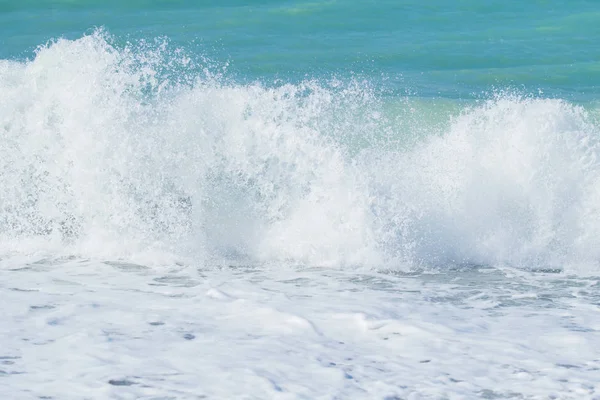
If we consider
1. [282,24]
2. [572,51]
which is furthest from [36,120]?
[572,51]

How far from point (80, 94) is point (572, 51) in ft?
29.5

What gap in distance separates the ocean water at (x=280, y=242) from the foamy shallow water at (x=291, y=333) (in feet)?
0.06

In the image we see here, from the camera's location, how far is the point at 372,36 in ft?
48.0

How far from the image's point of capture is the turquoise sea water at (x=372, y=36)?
41.4ft

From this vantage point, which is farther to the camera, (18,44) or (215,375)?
(18,44)

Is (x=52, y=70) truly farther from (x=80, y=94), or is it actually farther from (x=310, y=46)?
(x=310, y=46)

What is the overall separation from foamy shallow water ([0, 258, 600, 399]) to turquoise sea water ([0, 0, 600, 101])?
5972 millimetres

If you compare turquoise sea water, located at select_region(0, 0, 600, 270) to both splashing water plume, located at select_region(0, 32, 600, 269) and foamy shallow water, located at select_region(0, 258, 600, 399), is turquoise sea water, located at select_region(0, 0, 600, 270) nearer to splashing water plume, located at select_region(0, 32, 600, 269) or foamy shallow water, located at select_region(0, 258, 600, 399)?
splashing water plume, located at select_region(0, 32, 600, 269)

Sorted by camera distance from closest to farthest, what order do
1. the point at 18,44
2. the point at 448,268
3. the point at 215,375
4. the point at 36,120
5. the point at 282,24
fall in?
the point at 215,375 → the point at 448,268 → the point at 36,120 → the point at 18,44 → the point at 282,24

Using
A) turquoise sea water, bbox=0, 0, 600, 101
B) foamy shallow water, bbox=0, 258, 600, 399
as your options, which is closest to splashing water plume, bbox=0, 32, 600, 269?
foamy shallow water, bbox=0, 258, 600, 399

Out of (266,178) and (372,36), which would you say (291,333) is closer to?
(266,178)

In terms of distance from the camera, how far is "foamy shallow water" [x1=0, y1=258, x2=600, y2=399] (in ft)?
14.8

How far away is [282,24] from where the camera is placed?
49.4 ft

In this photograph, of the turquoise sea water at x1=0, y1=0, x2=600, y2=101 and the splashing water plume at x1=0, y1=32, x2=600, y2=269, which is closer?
the splashing water plume at x1=0, y1=32, x2=600, y2=269
